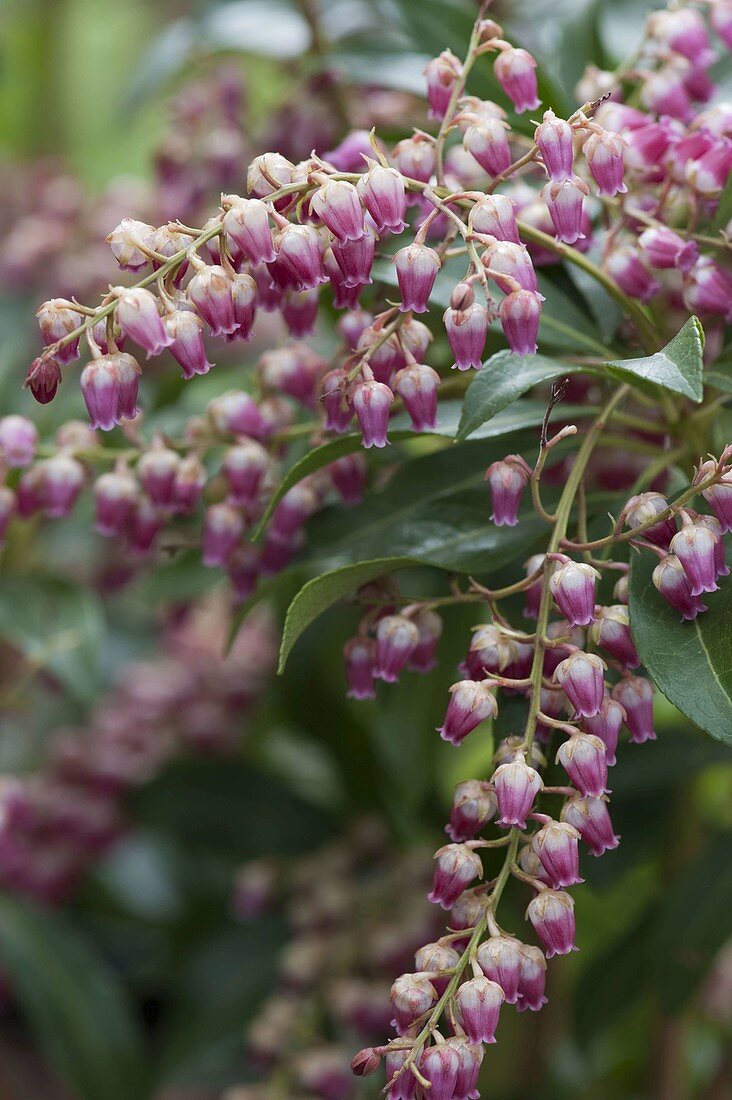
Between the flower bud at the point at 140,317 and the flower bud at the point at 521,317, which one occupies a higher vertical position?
the flower bud at the point at 140,317

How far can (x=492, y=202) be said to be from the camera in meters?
0.60

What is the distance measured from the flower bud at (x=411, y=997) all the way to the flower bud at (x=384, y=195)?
0.36m

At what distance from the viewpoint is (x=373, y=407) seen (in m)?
0.63

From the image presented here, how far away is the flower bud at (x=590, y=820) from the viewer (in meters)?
0.58

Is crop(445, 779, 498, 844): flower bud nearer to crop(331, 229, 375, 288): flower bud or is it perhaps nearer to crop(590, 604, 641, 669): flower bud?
crop(590, 604, 641, 669): flower bud

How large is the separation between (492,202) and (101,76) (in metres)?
2.90

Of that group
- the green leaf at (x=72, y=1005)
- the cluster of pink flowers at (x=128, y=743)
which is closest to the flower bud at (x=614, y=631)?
the cluster of pink flowers at (x=128, y=743)

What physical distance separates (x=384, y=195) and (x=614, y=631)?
25cm

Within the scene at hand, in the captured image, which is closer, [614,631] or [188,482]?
[614,631]

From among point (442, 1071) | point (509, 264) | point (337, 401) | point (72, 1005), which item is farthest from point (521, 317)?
point (72, 1005)

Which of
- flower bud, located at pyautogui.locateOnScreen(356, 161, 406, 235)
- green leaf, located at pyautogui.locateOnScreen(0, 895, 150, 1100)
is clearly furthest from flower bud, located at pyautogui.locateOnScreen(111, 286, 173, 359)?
green leaf, located at pyautogui.locateOnScreen(0, 895, 150, 1100)

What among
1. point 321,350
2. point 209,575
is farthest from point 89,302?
point 209,575

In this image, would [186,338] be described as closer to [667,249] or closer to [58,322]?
[58,322]

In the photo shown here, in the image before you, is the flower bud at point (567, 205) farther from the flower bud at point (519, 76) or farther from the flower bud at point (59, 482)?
the flower bud at point (59, 482)
